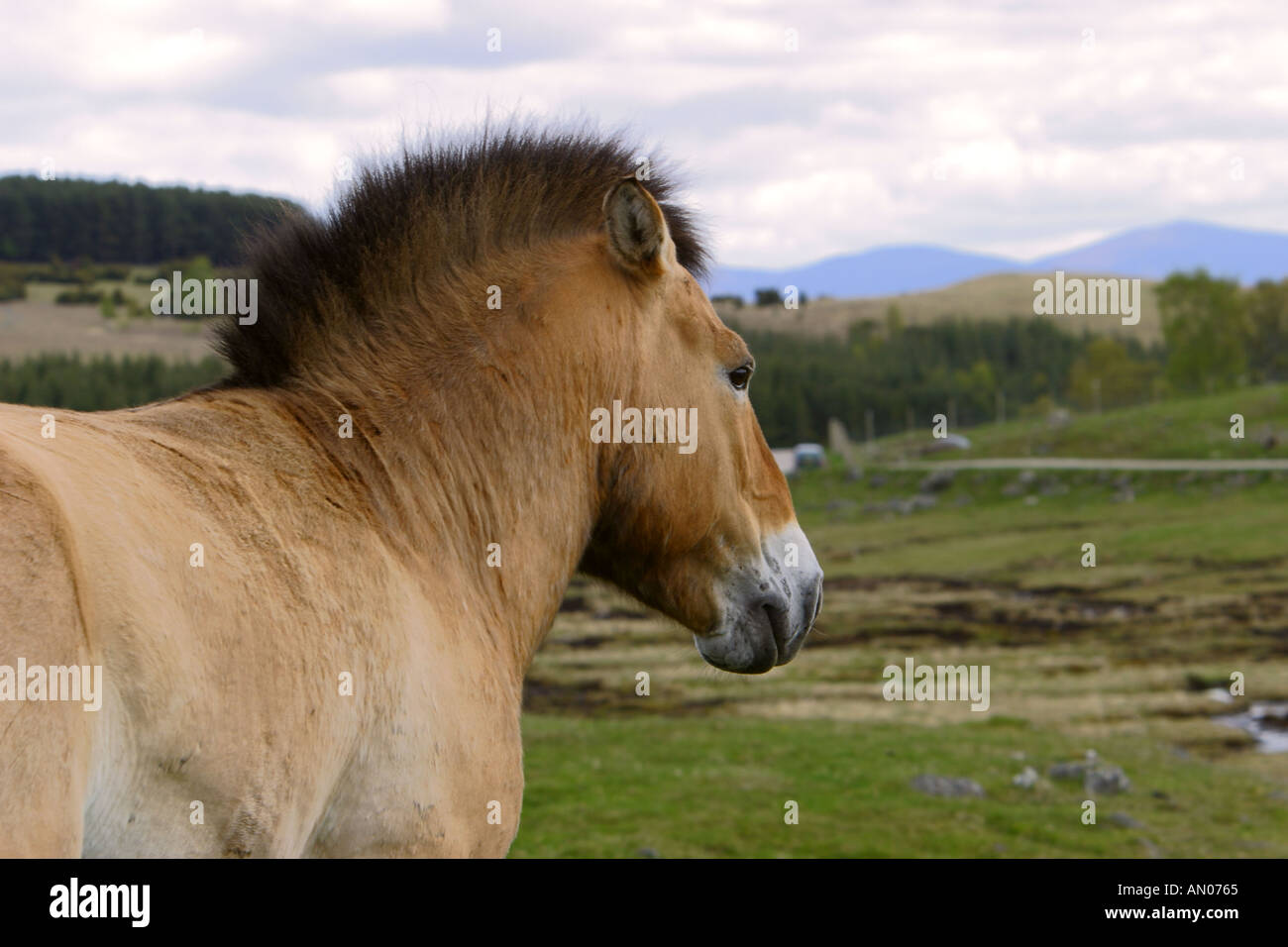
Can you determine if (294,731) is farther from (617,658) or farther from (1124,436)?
(1124,436)

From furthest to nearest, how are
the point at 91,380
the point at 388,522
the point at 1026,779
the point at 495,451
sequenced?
the point at 91,380 → the point at 1026,779 → the point at 495,451 → the point at 388,522

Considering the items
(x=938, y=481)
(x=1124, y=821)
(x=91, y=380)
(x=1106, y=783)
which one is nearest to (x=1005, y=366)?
(x=938, y=481)

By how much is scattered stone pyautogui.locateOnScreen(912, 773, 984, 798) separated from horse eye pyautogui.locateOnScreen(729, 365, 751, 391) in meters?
14.3

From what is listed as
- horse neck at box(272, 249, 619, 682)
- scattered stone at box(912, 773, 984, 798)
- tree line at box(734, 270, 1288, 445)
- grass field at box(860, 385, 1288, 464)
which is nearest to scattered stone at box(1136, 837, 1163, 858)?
scattered stone at box(912, 773, 984, 798)

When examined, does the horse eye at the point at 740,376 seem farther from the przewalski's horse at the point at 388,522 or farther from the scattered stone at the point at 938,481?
the scattered stone at the point at 938,481

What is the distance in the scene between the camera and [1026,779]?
18.1 metres

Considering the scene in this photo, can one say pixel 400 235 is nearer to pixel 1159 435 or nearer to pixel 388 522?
pixel 388 522

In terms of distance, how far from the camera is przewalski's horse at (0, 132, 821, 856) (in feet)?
8.29

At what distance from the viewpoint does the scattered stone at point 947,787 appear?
17281 mm

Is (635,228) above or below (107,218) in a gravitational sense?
below

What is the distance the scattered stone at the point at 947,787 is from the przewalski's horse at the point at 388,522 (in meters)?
13.9

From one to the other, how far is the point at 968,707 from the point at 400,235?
80.3ft
